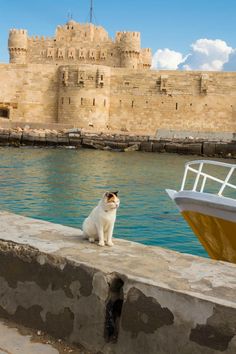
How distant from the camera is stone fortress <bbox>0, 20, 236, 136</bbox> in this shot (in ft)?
140

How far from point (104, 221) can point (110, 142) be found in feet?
111

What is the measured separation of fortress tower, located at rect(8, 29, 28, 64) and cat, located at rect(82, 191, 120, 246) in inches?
2084

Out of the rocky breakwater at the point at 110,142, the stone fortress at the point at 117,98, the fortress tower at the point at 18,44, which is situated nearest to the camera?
the rocky breakwater at the point at 110,142

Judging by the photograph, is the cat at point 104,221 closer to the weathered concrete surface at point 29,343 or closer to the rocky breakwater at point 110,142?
the weathered concrete surface at point 29,343

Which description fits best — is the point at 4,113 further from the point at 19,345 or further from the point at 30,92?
the point at 19,345

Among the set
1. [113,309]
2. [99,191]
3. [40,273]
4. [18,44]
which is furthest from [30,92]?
[113,309]

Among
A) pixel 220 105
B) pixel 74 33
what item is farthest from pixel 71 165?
pixel 74 33

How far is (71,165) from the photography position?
23797 millimetres

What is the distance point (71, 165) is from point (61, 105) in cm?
2077

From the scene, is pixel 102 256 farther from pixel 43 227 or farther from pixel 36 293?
pixel 43 227

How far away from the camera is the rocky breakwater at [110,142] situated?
35188 mm

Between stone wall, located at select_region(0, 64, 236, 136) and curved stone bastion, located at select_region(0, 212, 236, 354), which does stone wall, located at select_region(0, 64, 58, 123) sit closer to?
stone wall, located at select_region(0, 64, 236, 136)

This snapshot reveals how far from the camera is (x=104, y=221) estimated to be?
334 cm

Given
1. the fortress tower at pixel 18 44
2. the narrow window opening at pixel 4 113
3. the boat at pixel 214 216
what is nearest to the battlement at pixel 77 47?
the fortress tower at pixel 18 44
